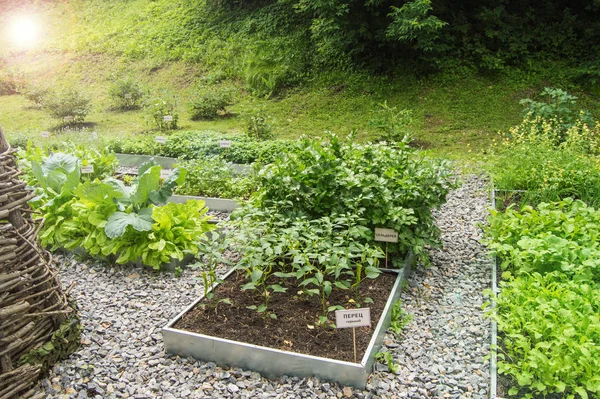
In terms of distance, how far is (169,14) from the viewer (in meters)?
15.3

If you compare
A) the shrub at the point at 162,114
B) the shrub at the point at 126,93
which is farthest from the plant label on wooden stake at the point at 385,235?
the shrub at the point at 126,93

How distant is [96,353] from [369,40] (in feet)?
29.2

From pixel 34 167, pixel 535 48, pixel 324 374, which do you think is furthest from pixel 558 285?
pixel 535 48

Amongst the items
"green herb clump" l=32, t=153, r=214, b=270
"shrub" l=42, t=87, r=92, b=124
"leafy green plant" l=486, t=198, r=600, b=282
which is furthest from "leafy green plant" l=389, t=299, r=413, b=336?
"shrub" l=42, t=87, r=92, b=124

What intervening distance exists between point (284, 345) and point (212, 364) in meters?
0.44

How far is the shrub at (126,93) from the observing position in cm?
1124

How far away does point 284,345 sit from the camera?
302 centimetres

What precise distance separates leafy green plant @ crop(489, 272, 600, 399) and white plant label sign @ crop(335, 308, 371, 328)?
2.33 ft

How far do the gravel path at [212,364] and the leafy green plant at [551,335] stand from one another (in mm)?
288

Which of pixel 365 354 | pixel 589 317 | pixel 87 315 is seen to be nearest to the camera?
pixel 589 317

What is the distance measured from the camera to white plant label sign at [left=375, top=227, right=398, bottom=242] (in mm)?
3803

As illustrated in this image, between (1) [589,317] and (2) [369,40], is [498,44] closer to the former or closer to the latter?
(2) [369,40]

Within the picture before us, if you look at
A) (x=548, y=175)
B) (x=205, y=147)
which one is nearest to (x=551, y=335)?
(x=548, y=175)

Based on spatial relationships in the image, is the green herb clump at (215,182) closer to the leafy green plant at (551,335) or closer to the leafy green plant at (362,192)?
the leafy green plant at (362,192)
